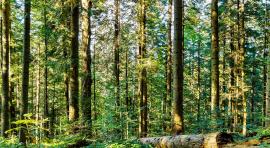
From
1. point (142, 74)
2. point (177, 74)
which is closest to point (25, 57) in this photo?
point (177, 74)

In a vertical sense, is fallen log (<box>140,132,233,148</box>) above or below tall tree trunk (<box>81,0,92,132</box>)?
below

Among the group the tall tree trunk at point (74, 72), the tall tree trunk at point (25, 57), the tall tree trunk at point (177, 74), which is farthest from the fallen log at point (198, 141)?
the tall tree trunk at point (25, 57)

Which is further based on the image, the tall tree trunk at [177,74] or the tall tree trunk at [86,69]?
the tall tree trunk at [86,69]

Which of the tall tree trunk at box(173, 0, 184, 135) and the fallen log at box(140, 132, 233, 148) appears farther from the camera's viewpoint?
the tall tree trunk at box(173, 0, 184, 135)

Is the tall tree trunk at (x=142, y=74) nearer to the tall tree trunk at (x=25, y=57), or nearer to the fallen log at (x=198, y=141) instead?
the tall tree trunk at (x=25, y=57)

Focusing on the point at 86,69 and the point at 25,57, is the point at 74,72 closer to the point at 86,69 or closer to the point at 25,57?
the point at 86,69

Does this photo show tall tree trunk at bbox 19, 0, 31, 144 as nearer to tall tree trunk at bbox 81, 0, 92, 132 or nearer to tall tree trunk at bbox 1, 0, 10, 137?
tall tree trunk at bbox 81, 0, 92, 132

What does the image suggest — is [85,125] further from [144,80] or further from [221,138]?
[144,80]

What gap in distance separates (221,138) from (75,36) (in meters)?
7.45

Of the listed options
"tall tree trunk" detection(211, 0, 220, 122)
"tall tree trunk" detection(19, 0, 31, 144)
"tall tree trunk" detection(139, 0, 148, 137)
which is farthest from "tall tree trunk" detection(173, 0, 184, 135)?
"tall tree trunk" detection(139, 0, 148, 137)

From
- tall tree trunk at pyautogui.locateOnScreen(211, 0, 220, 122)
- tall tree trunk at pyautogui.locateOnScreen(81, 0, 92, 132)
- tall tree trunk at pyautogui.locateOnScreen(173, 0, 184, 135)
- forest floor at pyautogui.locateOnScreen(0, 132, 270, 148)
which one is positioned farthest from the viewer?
tall tree trunk at pyautogui.locateOnScreen(211, 0, 220, 122)

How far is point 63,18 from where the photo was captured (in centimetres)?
1359

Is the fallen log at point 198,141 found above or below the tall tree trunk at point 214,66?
below

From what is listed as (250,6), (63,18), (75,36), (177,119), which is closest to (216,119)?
(177,119)
